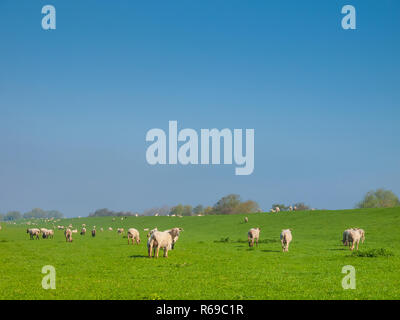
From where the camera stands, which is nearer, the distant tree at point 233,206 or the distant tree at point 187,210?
the distant tree at point 233,206

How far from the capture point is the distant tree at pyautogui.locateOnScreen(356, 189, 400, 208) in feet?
420

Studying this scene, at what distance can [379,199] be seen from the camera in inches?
5187

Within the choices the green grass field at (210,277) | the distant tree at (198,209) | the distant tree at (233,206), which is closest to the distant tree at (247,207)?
the distant tree at (233,206)

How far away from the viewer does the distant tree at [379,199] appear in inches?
5044

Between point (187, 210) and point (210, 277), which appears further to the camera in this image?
point (187, 210)

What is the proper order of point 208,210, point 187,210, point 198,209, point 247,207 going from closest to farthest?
point 247,207 < point 208,210 < point 187,210 < point 198,209

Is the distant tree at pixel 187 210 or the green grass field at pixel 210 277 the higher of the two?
the green grass field at pixel 210 277

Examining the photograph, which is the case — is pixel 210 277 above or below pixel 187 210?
above

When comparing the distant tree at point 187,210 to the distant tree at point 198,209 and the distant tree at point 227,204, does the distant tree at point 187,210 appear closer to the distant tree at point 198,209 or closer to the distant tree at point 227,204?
the distant tree at point 198,209

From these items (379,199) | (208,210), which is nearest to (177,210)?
(208,210)

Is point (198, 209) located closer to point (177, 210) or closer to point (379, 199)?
point (177, 210)

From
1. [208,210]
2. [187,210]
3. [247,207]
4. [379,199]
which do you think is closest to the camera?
[379,199]
